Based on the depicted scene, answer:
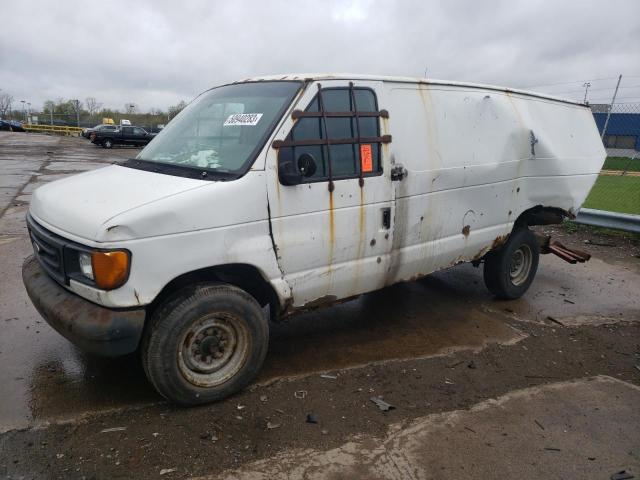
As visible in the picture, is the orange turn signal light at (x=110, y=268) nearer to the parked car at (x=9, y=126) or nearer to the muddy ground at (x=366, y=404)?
the muddy ground at (x=366, y=404)

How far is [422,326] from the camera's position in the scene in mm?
4805

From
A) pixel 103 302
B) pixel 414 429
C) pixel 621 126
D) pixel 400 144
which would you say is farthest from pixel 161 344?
pixel 621 126

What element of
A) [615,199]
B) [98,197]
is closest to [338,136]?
[98,197]

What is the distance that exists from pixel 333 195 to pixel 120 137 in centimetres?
3243

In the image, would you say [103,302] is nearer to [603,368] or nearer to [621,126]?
[603,368]

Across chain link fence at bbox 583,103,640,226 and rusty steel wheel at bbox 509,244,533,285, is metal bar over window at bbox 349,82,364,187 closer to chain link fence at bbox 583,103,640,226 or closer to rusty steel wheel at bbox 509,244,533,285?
rusty steel wheel at bbox 509,244,533,285

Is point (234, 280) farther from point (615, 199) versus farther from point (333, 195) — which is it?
point (615, 199)

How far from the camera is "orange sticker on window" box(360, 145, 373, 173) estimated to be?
3754mm

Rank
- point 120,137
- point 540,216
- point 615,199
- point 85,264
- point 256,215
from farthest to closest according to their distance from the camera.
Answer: point 120,137, point 615,199, point 540,216, point 256,215, point 85,264

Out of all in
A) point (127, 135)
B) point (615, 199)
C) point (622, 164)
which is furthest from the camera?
point (127, 135)

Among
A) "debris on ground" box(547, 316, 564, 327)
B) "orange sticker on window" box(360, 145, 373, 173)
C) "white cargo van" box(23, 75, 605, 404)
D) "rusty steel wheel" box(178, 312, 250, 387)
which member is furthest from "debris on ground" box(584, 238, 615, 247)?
"rusty steel wheel" box(178, 312, 250, 387)

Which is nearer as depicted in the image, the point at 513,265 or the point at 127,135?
the point at 513,265

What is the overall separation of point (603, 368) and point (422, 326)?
5.10 ft

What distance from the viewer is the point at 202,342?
3.29 m
